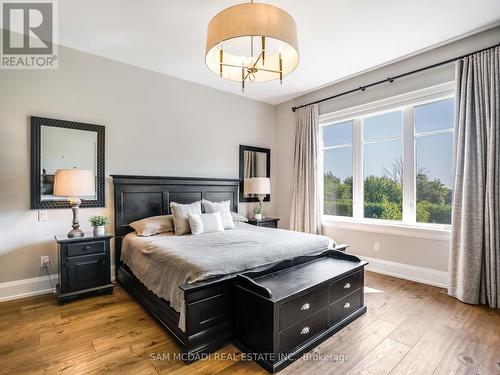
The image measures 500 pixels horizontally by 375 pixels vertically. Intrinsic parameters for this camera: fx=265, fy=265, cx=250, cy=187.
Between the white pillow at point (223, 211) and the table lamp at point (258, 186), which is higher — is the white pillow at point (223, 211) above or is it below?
below

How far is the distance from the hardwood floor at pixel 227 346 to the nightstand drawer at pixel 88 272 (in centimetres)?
19

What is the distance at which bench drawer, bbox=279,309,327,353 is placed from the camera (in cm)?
188

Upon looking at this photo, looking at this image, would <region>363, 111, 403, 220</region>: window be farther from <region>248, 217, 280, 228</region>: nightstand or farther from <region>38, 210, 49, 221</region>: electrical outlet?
<region>38, 210, 49, 221</region>: electrical outlet

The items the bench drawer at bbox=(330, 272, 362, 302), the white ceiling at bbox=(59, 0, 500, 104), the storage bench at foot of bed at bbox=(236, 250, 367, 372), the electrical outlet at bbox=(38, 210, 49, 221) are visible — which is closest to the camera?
the storage bench at foot of bed at bbox=(236, 250, 367, 372)

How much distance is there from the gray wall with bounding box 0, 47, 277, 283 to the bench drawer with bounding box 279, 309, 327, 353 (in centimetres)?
280

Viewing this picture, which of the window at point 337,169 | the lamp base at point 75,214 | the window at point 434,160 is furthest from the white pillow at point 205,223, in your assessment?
the window at point 434,160

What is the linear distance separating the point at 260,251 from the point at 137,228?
1719 mm

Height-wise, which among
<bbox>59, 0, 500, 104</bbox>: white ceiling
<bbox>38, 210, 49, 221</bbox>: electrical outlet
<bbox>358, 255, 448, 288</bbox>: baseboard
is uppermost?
<bbox>59, 0, 500, 104</bbox>: white ceiling

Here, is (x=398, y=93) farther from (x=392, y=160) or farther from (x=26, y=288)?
(x=26, y=288)

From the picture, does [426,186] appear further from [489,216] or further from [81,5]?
[81,5]

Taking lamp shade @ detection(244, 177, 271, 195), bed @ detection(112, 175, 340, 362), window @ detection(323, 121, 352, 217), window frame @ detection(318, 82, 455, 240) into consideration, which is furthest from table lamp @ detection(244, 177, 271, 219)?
window frame @ detection(318, 82, 455, 240)

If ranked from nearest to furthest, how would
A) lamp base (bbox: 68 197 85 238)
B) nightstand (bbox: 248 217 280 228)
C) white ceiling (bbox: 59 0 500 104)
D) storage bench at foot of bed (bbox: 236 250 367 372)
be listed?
1. storage bench at foot of bed (bbox: 236 250 367 372)
2. white ceiling (bbox: 59 0 500 104)
3. lamp base (bbox: 68 197 85 238)
4. nightstand (bbox: 248 217 280 228)

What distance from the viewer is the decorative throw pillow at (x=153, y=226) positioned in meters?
3.23

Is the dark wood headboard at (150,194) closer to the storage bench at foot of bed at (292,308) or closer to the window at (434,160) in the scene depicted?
the storage bench at foot of bed at (292,308)
